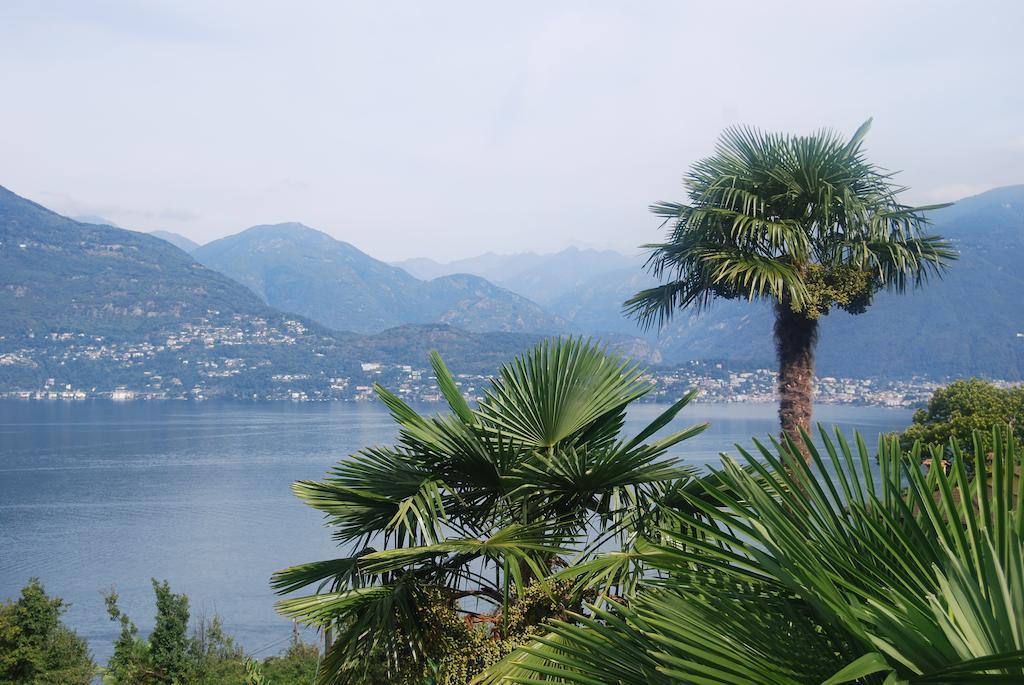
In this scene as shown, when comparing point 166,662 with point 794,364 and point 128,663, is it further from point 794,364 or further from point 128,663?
point 794,364

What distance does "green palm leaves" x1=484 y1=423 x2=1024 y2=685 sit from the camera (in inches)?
67.7

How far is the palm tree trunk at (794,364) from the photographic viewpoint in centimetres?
879

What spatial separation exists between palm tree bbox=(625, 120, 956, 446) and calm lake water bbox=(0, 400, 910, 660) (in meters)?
6.31

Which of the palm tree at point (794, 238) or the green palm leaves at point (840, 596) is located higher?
the palm tree at point (794, 238)

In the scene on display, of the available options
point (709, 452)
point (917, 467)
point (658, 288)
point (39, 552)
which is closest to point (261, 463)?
point (39, 552)

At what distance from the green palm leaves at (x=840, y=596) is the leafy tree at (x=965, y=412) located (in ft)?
52.1

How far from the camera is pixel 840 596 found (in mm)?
1830

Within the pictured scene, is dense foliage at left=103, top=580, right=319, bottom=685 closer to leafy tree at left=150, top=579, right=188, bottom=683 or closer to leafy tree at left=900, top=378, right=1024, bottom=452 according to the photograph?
leafy tree at left=150, top=579, right=188, bottom=683

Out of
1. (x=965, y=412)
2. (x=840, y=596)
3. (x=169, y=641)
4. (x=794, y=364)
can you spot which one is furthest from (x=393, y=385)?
(x=840, y=596)

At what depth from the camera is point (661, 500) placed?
421cm

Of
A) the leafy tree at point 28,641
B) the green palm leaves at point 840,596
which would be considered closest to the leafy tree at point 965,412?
the green palm leaves at point 840,596

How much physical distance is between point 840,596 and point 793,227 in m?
6.96

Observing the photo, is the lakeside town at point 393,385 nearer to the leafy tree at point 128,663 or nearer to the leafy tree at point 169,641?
the leafy tree at point 128,663

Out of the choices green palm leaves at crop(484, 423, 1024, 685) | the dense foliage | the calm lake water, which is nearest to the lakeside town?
the calm lake water
